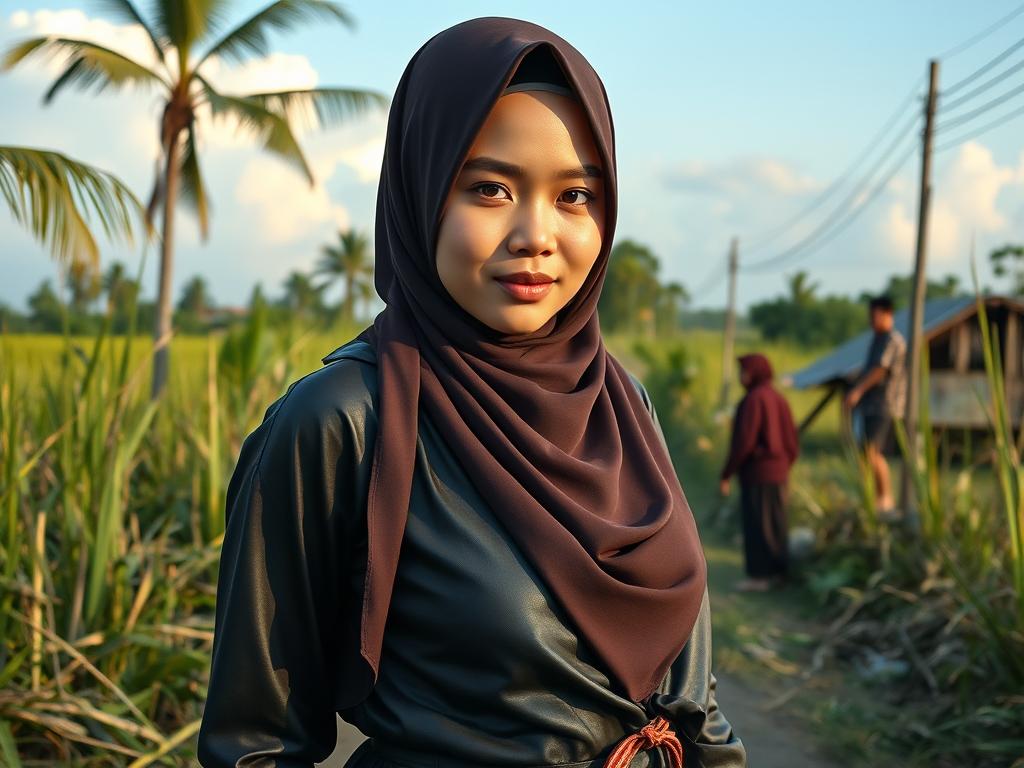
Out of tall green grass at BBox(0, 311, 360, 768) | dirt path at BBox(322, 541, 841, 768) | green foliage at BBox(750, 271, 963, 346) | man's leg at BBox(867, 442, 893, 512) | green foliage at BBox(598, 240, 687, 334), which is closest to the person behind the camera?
tall green grass at BBox(0, 311, 360, 768)

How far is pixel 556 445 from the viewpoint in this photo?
1.32 m

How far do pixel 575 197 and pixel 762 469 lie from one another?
→ 231 inches

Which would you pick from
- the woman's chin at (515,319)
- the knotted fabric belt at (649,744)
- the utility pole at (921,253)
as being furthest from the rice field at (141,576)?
the woman's chin at (515,319)

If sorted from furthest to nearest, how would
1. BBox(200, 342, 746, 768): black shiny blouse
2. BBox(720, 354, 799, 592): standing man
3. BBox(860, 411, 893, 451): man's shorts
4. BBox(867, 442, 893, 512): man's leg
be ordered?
BBox(860, 411, 893, 451): man's shorts
BBox(867, 442, 893, 512): man's leg
BBox(720, 354, 799, 592): standing man
BBox(200, 342, 746, 768): black shiny blouse

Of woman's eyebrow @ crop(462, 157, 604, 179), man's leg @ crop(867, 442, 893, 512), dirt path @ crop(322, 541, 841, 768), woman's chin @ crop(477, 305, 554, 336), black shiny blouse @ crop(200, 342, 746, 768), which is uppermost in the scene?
woman's eyebrow @ crop(462, 157, 604, 179)

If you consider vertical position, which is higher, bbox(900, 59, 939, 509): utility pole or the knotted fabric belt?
bbox(900, 59, 939, 509): utility pole

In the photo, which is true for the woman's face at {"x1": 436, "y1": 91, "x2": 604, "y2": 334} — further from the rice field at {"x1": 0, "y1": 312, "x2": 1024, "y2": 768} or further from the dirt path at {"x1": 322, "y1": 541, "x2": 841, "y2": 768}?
the rice field at {"x1": 0, "y1": 312, "x2": 1024, "y2": 768}

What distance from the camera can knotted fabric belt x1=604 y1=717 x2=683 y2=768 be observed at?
4.11 ft

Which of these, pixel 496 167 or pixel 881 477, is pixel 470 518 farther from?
pixel 881 477

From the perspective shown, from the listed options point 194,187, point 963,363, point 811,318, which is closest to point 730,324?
point 963,363

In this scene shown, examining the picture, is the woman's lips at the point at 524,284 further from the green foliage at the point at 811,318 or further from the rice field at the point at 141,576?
the green foliage at the point at 811,318

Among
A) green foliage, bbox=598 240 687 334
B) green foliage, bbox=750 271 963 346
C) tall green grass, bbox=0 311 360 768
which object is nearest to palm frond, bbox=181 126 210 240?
tall green grass, bbox=0 311 360 768

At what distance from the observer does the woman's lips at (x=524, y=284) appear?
49.6 inches

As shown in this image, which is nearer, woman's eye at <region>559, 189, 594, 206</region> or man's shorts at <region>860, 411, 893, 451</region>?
woman's eye at <region>559, 189, 594, 206</region>
